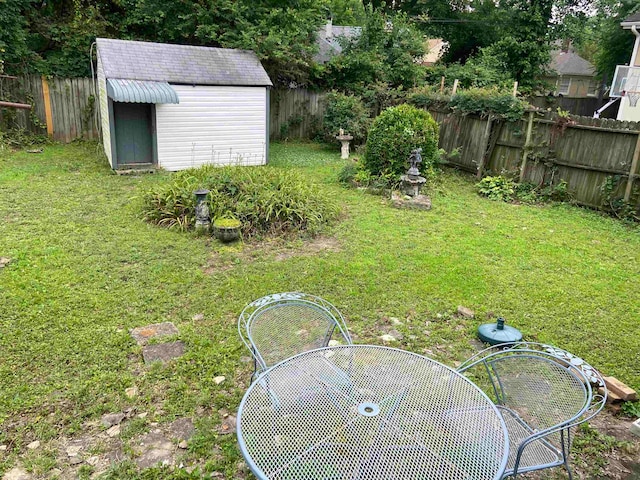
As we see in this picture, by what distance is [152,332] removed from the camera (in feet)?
11.6

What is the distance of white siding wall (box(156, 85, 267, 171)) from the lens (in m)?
9.29

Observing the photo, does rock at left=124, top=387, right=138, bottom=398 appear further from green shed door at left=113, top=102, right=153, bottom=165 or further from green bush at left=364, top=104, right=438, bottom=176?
green shed door at left=113, top=102, right=153, bottom=165

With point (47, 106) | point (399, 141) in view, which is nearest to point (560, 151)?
point (399, 141)

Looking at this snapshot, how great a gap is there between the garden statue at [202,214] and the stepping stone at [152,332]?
7.30 feet

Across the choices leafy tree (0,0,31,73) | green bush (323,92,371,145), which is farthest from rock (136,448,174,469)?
leafy tree (0,0,31,73)

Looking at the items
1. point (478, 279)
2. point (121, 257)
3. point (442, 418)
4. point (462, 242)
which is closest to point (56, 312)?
point (121, 257)

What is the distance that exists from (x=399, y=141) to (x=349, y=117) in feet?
13.5

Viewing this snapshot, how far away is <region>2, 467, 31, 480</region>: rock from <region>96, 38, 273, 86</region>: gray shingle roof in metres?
7.89

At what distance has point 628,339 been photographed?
3709 mm

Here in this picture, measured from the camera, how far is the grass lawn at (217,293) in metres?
2.76

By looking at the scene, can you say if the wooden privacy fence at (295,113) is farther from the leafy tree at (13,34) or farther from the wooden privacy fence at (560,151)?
the leafy tree at (13,34)

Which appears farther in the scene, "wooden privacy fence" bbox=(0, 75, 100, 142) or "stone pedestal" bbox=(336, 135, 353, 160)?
"stone pedestal" bbox=(336, 135, 353, 160)

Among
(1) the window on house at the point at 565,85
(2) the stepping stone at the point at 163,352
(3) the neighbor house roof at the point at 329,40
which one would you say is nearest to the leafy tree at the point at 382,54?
(3) the neighbor house roof at the point at 329,40

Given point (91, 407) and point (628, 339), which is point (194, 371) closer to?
point (91, 407)
